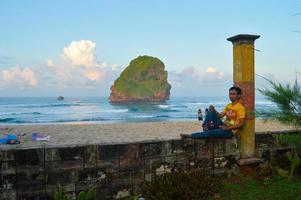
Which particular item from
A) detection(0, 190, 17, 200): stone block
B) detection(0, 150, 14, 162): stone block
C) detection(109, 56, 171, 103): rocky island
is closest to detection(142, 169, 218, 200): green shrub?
detection(0, 190, 17, 200): stone block

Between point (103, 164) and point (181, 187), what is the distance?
4.29 ft

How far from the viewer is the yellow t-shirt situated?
6781 millimetres

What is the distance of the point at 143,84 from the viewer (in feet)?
366

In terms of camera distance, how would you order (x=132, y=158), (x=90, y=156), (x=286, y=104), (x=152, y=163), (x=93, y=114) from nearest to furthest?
(x=286, y=104), (x=90, y=156), (x=132, y=158), (x=152, y=163), (x=93, y=114)

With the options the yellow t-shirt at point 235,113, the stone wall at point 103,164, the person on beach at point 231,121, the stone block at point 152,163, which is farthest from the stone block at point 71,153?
the yellow t-shirt at point 235,113

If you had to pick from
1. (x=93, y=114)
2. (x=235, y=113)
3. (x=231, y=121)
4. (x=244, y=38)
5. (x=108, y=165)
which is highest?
(x=244, y=38)

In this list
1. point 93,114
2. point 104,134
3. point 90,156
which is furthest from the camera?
point 93,114

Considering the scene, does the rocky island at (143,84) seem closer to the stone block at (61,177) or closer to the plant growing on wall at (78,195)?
the stone block at (61,177)

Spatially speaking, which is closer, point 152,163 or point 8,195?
point 8,195

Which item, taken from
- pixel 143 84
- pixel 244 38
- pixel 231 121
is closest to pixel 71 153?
pixel 231 121

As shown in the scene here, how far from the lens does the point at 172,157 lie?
6.41 metres

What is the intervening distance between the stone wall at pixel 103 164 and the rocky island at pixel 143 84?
99.5 meters

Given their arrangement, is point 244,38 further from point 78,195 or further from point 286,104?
point 78,195

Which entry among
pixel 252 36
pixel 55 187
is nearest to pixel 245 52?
pixel 252 36
